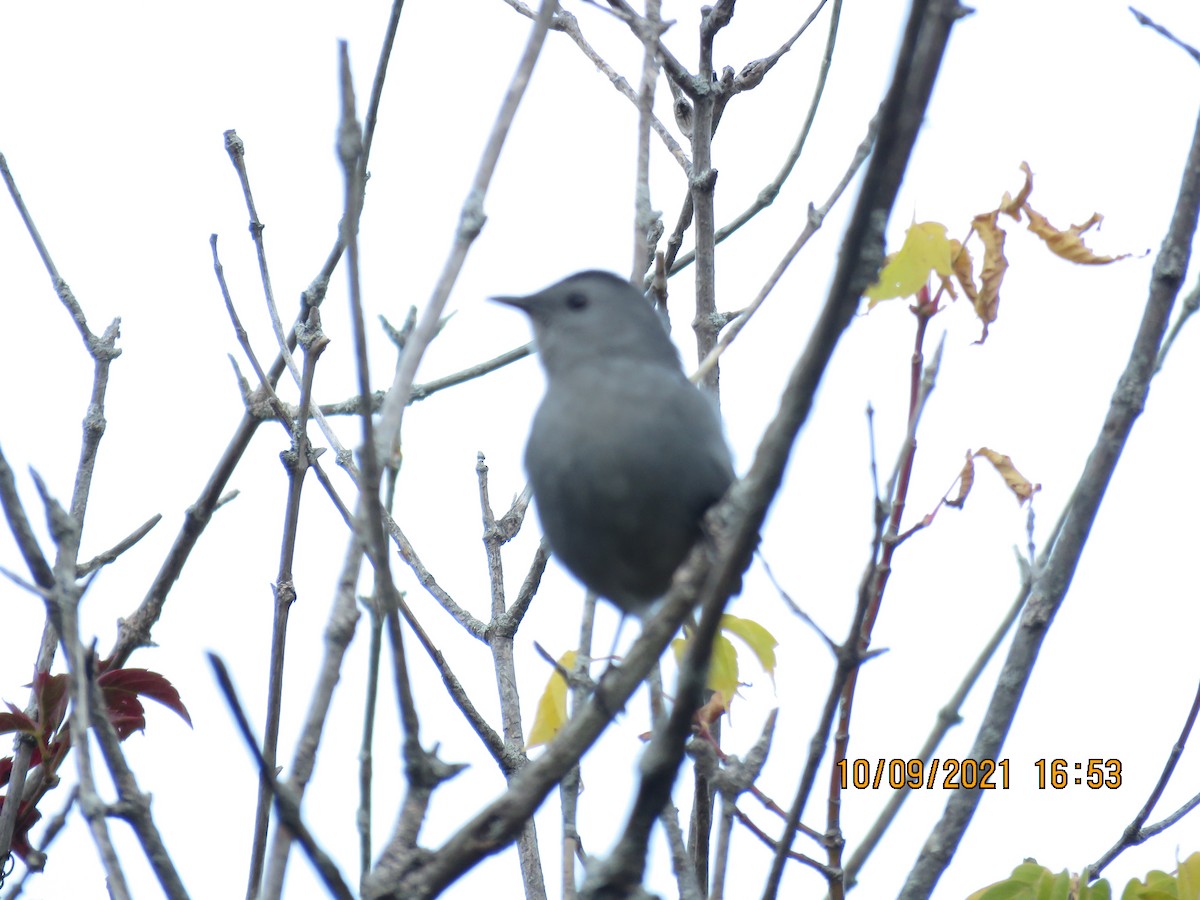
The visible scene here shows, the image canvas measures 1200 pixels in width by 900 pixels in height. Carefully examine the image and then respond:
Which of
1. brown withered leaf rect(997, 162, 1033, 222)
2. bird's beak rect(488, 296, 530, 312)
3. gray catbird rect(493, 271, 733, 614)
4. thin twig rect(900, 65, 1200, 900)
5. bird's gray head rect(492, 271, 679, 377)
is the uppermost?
bird's beak rect(488, 296, 530, 312)

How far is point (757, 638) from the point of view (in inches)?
148

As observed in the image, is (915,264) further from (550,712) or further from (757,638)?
(550,712)

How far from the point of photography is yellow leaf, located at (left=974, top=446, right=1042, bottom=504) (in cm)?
361

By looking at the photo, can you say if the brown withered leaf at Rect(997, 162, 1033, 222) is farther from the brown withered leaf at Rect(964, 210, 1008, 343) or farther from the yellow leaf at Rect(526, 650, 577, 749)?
the yellow leaf at Rect(526, 650, 577, 749)

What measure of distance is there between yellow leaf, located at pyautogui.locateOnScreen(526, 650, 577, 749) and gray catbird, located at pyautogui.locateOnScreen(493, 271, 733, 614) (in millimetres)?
360

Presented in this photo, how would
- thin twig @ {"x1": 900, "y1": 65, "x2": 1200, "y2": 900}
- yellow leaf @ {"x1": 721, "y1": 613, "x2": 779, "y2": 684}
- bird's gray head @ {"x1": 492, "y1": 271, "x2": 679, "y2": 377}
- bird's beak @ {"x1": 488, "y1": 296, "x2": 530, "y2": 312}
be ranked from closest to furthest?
1. thin twig @ {"x1": 900, "y1": 65, "x2": 1200, "y2": 900}
2. yellow leaf @ {"x1": 721, "y1": 613, "x2": 779, "y2": 684}
3. bird's gray head @ {"x1": 492, "y1": 271, "x2": 679, "y2": 377}
4. bird's beak @ {"x1": 488, "y1": 296, "x2": 530, "y2": 312}

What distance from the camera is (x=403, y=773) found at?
2793 millimetres

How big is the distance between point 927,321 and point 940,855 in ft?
4.58

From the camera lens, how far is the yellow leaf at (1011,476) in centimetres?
361

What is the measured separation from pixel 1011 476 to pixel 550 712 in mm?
1519

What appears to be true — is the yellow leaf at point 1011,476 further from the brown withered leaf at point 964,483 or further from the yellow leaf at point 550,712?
the yellow leaf at point 550,712

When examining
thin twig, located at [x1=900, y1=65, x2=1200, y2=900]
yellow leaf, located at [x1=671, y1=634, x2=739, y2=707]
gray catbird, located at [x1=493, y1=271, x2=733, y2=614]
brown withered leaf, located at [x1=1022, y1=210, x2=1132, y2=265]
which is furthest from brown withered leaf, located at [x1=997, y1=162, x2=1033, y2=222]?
yellow leaf, located at [x1=671, y1=634, x2=739, y2=707]

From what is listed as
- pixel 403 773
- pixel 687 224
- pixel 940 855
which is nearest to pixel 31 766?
pixel 403 773

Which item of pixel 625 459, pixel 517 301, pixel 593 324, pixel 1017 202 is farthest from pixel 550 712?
pixel 1017 202
